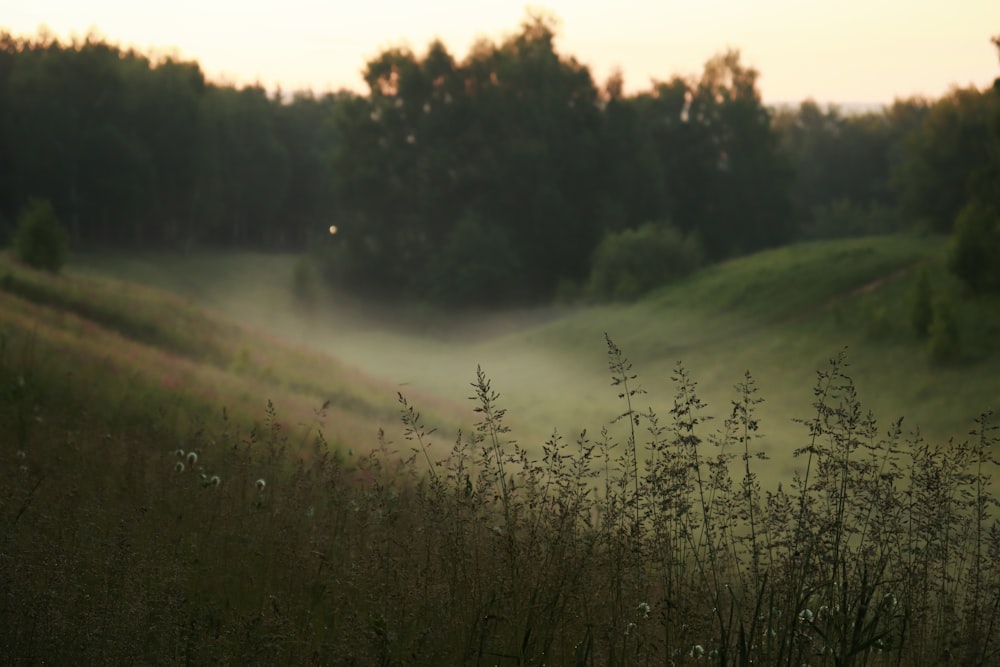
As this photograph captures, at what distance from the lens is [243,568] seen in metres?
6.11

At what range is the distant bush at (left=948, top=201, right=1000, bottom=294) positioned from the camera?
29.2 m

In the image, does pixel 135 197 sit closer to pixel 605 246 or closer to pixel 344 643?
pixel 605 246

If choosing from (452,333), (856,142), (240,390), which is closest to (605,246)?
(452,333)

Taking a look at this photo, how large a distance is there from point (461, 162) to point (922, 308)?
4567 cm

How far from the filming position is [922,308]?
2902 centimetres

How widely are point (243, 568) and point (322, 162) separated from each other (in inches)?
3678

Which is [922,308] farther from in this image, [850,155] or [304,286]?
[850,155]

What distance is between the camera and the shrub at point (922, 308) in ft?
95.0

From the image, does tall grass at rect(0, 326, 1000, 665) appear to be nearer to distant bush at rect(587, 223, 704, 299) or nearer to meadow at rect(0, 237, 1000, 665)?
meadow at rect(0, 237, 1000, 665)

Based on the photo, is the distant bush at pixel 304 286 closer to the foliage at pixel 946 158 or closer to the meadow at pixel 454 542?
the foliage at pixel 946 158

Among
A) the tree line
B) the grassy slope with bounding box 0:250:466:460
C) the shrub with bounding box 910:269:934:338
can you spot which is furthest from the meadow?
the tree line

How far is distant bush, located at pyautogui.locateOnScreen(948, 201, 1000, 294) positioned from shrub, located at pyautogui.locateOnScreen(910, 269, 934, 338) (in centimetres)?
156

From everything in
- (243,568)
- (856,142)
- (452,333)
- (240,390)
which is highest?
(856,142)

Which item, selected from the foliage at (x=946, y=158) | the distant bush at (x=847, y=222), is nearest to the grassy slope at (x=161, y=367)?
the foliage at (x=946, y=158)
